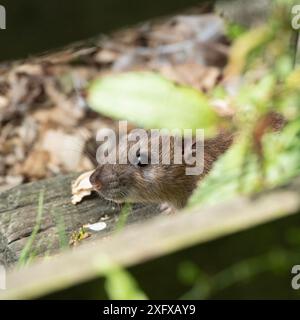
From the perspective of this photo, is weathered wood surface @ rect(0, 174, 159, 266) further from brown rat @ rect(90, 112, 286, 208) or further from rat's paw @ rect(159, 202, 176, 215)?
brown rat @ rect(90, 112, 286, 208)

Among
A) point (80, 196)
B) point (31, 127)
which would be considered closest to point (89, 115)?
point (31, 127)

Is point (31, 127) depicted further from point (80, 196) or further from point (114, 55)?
point (80, 196)

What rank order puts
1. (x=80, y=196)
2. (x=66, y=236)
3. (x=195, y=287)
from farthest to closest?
(x=80, y=196) → (x=66, y=236) → (x=195, y=287)

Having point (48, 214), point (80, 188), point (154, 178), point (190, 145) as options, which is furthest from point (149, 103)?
point (154, 178)

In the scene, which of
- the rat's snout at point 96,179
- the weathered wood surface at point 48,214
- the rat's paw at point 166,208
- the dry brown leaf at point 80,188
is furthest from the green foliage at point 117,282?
the rat's paw at point 166,208

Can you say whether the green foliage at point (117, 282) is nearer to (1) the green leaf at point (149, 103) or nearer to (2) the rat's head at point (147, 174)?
(1) the green leaf at point (149, 103)
